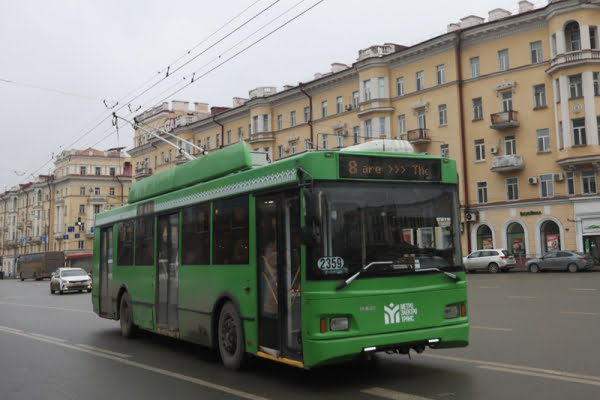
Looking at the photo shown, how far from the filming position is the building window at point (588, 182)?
37250 mm

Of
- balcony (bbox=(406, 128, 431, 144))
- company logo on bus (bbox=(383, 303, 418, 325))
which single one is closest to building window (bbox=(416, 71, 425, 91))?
balcony (bbox=(406, 128, 431, 144))

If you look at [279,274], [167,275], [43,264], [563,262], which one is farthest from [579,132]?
[43,264]

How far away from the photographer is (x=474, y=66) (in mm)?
43250

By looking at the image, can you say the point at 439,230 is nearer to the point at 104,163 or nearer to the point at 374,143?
the point at 374,143

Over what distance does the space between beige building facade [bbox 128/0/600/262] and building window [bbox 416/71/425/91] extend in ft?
0.26

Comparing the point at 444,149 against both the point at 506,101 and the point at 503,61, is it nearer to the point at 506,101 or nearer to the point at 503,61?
the point at 506,101

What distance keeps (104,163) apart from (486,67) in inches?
2996

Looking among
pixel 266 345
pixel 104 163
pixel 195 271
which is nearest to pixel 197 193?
pixel 195 271

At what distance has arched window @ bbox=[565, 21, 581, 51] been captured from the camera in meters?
38.1

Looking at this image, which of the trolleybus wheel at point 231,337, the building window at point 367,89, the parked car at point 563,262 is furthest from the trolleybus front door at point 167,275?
the building window at point 367,89

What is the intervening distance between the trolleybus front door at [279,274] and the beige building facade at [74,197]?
3492 inches

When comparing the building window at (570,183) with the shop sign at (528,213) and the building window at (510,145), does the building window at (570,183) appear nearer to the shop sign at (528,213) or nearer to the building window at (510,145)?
the shop sign at (528,213)

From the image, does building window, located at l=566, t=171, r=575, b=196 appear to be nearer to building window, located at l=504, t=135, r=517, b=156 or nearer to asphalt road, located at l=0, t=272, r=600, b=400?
building window, located at l=504, t=135, r=517, b=156

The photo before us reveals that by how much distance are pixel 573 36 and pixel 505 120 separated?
655 centimetres
